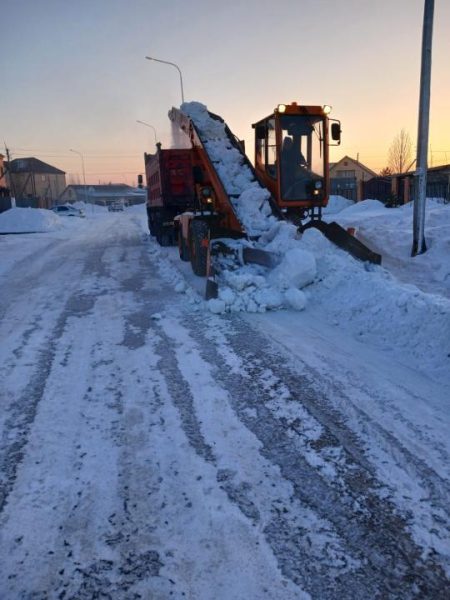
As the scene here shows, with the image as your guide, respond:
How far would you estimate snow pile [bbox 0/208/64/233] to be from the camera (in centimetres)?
2958

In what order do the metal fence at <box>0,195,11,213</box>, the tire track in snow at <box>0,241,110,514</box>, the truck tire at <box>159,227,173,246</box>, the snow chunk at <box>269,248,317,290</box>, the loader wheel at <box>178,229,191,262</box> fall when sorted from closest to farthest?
the tire track in snow at <box>0,241,110,514</box> < the snow chunk at <box>269,248,317,290</box> < the loader wheel at <box>178,229,191,262</box> < the truck tire at <box>159,227,173,246</box> < the metal fence at <box>0,195,11,213</box>

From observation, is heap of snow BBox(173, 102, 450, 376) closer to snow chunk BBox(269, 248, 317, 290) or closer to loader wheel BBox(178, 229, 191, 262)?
snow chunk BBox(269, 248, 317, 290)

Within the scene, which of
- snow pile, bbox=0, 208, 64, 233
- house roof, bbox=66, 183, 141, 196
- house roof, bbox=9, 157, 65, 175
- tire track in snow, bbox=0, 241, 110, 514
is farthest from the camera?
house roof, bbox=66, 183, 141, 196

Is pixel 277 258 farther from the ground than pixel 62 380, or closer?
farther from the ground

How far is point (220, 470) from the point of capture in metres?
3.08

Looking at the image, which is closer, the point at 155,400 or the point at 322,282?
the point at 155,400

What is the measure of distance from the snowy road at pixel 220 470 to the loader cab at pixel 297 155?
5.17 metres

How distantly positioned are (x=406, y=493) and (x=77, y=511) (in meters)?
2.02

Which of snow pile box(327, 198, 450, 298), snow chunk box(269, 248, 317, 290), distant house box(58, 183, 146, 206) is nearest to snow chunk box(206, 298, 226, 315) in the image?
snow chunk box(269, 248, 317, 290)

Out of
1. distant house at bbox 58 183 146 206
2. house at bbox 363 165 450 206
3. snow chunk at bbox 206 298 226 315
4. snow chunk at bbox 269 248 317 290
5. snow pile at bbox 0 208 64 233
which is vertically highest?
distant house at bbox 58 183 146 206

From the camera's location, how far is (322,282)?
757 centimetres

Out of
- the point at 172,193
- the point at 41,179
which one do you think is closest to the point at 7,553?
the point at 172,193

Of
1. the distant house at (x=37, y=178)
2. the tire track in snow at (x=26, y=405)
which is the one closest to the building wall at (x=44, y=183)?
the distant house at (x=37, y=178)

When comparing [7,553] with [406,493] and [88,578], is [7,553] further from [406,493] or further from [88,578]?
[406,493]
